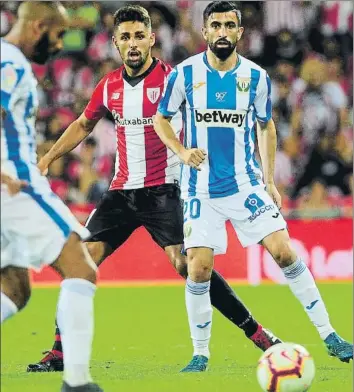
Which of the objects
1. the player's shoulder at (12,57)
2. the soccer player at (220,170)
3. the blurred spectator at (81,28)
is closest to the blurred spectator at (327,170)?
the blurred spectator at (81,28)

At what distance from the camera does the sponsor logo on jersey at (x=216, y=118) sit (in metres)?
7.36

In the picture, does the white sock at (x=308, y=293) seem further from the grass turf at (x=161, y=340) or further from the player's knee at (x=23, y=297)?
the player's knee at (x=23, y=297)

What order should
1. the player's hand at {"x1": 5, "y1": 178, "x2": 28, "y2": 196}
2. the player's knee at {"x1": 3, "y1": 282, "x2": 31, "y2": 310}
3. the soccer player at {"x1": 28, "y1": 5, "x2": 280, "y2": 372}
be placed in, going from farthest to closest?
1. the soccer player at {"x1": 28, "y1": 5, "x2": 280, "y2": 372}
2. the player's knee at {"x1": 3, "y1": 282, "x2": 31, "y2": 310}
3. the player's hand at {"x1": 5, "y1": 178, "x2": 28, "y2": 196}

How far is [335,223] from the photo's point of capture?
14.4m

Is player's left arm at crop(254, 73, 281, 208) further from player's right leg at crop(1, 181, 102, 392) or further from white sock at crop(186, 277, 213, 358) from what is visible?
player's right leg at crop(1, 181, 102, 392)

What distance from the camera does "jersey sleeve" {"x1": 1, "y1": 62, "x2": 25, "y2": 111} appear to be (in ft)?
17.8

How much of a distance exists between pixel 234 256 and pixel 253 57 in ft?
14.6

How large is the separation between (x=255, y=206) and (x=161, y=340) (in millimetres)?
2299

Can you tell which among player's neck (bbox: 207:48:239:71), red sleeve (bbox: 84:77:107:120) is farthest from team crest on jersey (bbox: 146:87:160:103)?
player's neck (bbox: 207:48:239:71)

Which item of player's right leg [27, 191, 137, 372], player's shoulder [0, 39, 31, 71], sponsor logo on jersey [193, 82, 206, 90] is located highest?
player's shoulder [0, 39, 31, 71]

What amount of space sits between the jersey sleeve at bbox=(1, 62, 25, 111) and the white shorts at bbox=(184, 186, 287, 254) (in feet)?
7.08

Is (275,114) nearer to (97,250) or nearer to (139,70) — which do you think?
(139,70)

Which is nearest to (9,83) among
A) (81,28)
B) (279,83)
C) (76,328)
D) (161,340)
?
(76,328)

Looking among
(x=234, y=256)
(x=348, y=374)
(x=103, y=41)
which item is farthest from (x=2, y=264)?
(x=103, y=41)
